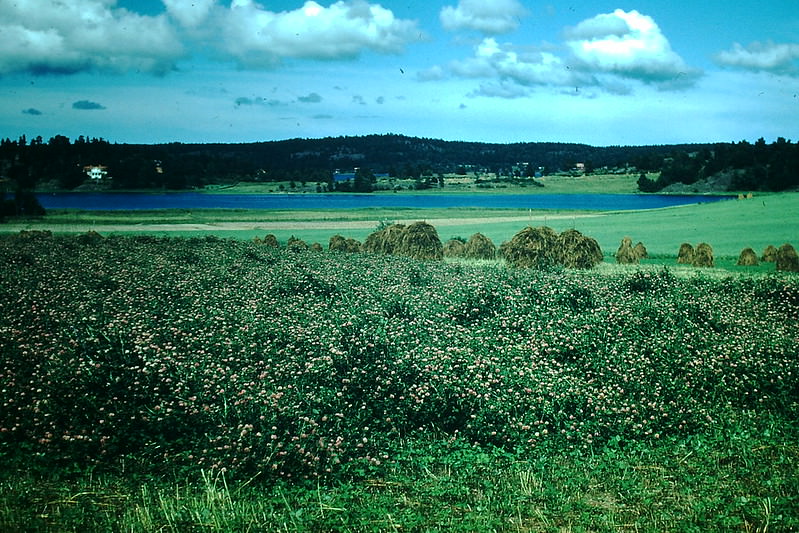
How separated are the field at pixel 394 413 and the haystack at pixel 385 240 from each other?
1534cm

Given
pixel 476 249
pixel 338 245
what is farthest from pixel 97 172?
pixel 476 249

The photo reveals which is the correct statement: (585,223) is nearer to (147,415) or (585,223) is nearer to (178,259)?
(178,259)

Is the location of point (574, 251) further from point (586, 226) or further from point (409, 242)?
point (586, 226)

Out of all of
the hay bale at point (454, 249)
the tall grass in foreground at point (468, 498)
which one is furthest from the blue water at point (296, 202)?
the tall grass in foreground at point (468, 498)

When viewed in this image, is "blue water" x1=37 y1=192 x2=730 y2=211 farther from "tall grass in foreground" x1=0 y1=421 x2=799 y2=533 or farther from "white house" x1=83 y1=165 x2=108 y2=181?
"tall grass in foreground" x1=0 y1=421 x2=799 y2=533

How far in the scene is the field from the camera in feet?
23.6

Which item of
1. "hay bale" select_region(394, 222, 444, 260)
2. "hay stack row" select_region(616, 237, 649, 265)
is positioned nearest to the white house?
"hay bale" select_region(394, 222, 444, 260)

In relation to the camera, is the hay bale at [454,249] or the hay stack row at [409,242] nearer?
the hay stack row at [409,242]

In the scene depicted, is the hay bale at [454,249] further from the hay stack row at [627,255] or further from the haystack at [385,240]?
the hay stack row at [627,255]

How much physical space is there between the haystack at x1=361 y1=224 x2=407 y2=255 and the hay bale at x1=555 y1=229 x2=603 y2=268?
8486mm

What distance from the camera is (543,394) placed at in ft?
35.2

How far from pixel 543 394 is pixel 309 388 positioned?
3.90 m

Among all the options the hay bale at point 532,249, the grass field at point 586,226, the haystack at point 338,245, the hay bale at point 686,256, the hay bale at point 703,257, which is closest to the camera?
the hay bale at point 532,249

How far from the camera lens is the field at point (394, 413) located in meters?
7.20
